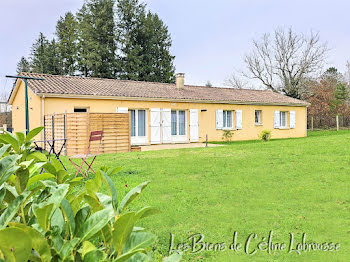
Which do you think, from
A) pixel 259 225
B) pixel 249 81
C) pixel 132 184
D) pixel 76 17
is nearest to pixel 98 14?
pixel 76 17

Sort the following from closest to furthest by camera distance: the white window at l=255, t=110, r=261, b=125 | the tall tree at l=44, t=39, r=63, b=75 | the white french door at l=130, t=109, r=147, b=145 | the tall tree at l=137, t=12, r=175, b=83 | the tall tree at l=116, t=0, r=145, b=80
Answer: the white french door at l=130, t=109, r=147, b=145
the white window at l=255, t=110, r=261, b=125
the tall tree at l=116, t=0, r=145, b=80
the tall tree at l=137, t=12, r=175, b=83
the tall tree at l=44, t=39, r=63, b=75

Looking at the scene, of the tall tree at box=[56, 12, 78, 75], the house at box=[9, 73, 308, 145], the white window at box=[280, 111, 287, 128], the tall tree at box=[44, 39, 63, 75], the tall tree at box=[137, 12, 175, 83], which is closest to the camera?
the house at box=[9, 73, 308, 145]

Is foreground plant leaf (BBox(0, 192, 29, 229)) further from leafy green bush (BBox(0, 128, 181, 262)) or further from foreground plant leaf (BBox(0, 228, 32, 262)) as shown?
foreground plant leaf (BBox(0, 228, 32, 262))

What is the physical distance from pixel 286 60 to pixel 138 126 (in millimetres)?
22752

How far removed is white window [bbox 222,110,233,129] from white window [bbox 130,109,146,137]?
5.46 m

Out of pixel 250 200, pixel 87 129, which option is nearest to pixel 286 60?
pixel 87 129

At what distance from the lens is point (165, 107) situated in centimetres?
1697

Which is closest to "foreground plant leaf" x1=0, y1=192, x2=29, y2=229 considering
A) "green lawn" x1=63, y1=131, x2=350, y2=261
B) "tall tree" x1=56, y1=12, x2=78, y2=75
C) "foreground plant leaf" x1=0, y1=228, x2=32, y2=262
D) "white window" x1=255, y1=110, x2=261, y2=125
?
"foreground plant leaf" x1=0, y1=228, x2=32, y2=262

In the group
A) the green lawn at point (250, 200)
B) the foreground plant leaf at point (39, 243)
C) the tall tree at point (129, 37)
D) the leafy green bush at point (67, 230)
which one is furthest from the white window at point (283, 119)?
the foreground plant leaf at point (39, 243)

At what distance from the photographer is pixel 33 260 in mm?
589

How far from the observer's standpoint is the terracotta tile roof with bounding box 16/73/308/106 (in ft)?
48.8

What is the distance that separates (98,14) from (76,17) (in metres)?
4.00

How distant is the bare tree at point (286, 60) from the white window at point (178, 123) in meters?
18.9

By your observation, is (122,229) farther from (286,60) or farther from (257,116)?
(286,60)
